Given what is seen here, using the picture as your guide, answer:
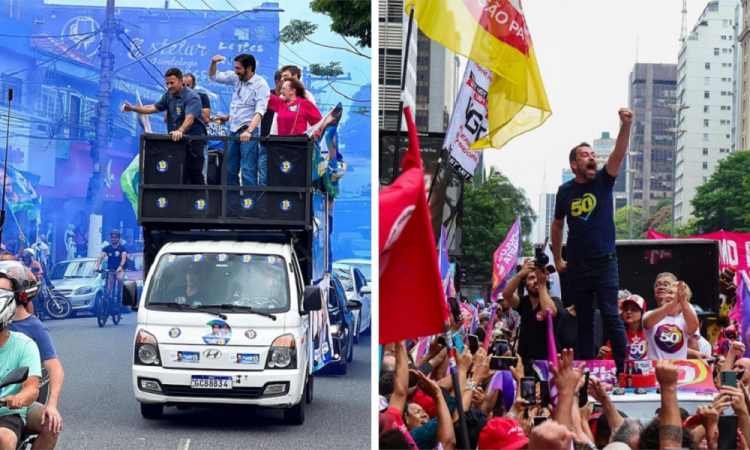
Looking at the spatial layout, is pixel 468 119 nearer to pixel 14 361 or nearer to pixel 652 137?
pixel 14 361

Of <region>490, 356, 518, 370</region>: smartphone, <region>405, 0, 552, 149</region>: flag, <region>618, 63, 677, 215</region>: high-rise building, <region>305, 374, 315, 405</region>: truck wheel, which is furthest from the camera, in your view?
<region>618, 63, 677, 215</region>: high-rise building

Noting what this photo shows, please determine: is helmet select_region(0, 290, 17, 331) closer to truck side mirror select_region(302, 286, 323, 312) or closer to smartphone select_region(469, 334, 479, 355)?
truck side mirror select_region(302, 286, 323, 312)

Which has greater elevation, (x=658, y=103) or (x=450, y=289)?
(x=658, y=103)

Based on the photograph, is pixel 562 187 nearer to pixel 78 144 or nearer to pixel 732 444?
pixel 732 444

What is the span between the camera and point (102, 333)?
26.9 feet

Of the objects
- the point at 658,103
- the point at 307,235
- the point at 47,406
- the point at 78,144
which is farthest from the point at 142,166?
the point at 658,103

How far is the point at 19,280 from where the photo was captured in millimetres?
6359

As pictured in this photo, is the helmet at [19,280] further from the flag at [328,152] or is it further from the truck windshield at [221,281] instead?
the flag at [328,152]

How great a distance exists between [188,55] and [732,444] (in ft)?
15.2

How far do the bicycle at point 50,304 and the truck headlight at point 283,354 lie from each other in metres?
1.53

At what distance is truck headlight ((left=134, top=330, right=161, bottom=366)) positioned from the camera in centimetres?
834

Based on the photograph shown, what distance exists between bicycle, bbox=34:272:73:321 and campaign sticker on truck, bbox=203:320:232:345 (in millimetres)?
1070

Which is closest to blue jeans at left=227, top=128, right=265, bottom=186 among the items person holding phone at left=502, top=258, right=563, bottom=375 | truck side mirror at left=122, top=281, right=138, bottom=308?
truck side mirror at left=122, top=281, right=138, bottom=308

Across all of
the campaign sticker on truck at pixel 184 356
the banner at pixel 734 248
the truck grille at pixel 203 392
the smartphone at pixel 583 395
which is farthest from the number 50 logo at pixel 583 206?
the banner at pixel 734 248
